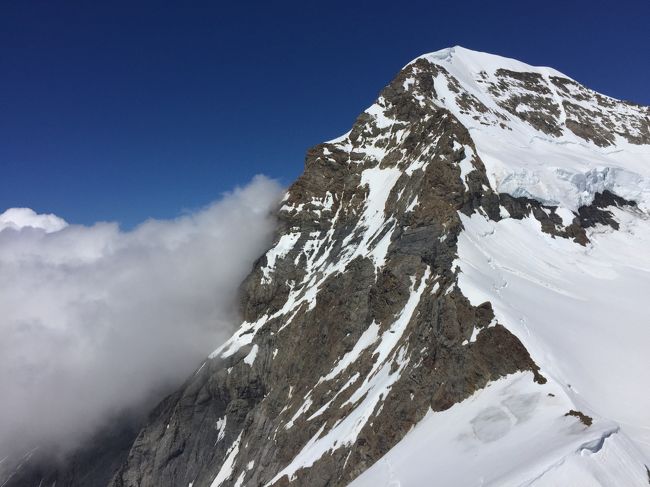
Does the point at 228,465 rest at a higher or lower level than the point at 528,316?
higher

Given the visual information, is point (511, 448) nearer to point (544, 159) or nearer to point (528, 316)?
point (528, 316)

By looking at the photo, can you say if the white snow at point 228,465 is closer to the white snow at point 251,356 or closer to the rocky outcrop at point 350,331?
the rocky outcrop at point 350,331

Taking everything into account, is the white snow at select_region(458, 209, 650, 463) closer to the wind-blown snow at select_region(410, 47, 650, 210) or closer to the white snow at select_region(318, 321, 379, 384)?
the wind-blown snow at select_region(410, 47, 650, 210)

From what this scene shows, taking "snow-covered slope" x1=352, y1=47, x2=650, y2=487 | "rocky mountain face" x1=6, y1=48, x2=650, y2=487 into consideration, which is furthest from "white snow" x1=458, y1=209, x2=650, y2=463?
"rocky mountain face" x1=6, y1=48, x2=650, y2=487

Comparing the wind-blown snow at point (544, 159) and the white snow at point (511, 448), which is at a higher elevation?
the wind-blown snow at point (544, 159)

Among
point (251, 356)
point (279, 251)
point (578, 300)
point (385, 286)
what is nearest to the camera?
point (578, 300)

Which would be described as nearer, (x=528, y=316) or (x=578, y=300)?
(x=528, y=316)

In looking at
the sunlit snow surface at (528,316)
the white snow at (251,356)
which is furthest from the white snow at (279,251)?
the white snow at (251,356)

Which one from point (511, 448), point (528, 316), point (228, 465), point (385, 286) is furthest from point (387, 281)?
point (228, 465)
